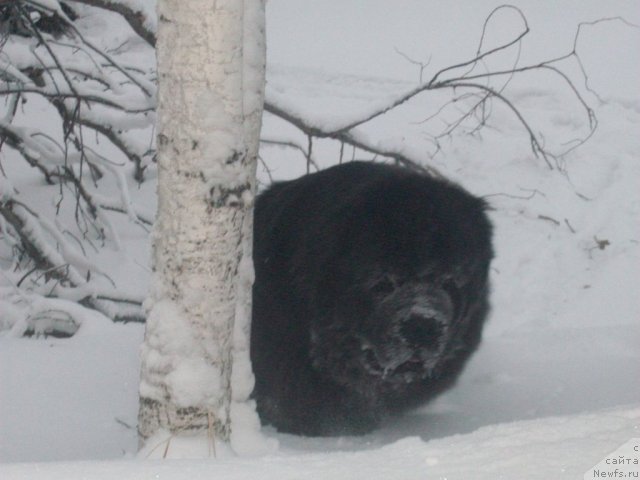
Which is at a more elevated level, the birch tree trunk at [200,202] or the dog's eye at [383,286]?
the birch tree trunk at [200,202]

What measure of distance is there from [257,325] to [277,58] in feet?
14.6

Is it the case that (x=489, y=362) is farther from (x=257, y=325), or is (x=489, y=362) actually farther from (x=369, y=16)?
(x=369, y=16)

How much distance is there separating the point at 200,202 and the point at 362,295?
991 millimetres

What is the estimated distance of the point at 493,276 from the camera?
5398 mm

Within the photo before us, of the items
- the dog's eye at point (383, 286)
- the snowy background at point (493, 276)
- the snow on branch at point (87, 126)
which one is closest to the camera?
the snowy background at point (493, 276)

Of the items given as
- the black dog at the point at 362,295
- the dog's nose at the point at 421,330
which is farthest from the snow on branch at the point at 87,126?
the dog's nose at the point at 421,330

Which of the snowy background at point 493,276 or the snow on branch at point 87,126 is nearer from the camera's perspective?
the snowy background at point 493,276

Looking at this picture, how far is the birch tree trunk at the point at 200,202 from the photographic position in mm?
2430

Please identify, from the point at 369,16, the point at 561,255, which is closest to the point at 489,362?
the point at 561,255

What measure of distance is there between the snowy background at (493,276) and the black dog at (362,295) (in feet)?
0.59

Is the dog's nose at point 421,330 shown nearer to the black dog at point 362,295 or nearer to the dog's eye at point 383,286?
the black dog at point 362,295

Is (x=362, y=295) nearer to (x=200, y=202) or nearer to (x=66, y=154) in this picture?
(x=200, y=202)

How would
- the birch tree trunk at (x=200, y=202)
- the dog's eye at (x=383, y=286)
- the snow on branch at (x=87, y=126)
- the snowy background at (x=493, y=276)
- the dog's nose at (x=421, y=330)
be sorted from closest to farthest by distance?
the snowy background at (x=493, y=276)
the birch tree trunk at (x=200, y=202)
the dog's nose at (x=421, y=330)
the dog's eye at (x=383, y=286)
the snow on branch at (x=87, y=126)

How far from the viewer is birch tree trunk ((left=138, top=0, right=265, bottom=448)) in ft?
7.97
